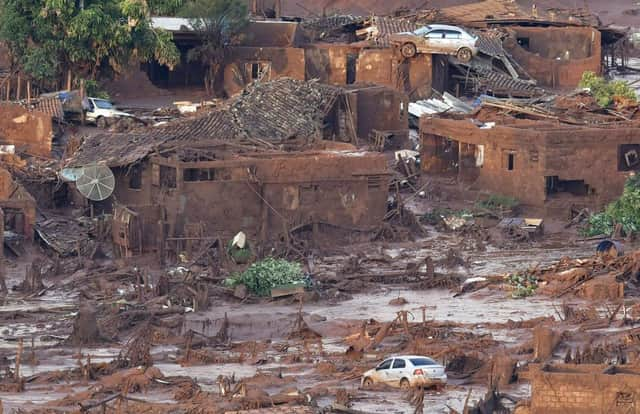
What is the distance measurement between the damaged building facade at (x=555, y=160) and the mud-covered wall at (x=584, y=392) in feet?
63.7

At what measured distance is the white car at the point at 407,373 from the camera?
32500 millimetres

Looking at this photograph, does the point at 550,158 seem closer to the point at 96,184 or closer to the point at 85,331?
the point at 96,184

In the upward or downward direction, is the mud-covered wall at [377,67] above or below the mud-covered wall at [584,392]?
below

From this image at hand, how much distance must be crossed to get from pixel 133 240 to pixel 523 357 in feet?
37.0

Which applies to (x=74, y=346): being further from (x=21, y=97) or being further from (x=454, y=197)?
(x=21, y=97)

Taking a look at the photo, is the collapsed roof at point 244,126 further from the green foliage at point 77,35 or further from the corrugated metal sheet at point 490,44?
the corrugated metal sheet at point 490,44

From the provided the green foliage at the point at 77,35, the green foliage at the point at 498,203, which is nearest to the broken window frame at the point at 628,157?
the green foliage at the point at 498,203

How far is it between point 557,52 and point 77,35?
1556 cm

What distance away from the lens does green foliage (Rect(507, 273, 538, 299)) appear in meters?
40.1

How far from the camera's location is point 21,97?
57.8 metres

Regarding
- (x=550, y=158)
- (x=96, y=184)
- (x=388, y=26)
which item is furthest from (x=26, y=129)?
(x=388, y=26)

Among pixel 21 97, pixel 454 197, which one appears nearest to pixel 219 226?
pixel 454 197

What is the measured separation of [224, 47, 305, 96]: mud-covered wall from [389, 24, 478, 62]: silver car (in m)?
2.63

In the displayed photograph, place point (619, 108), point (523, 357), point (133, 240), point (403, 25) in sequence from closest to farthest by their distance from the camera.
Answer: point (523, 357) < point (133, 240) < point (619, 108) < point (403, 25)
